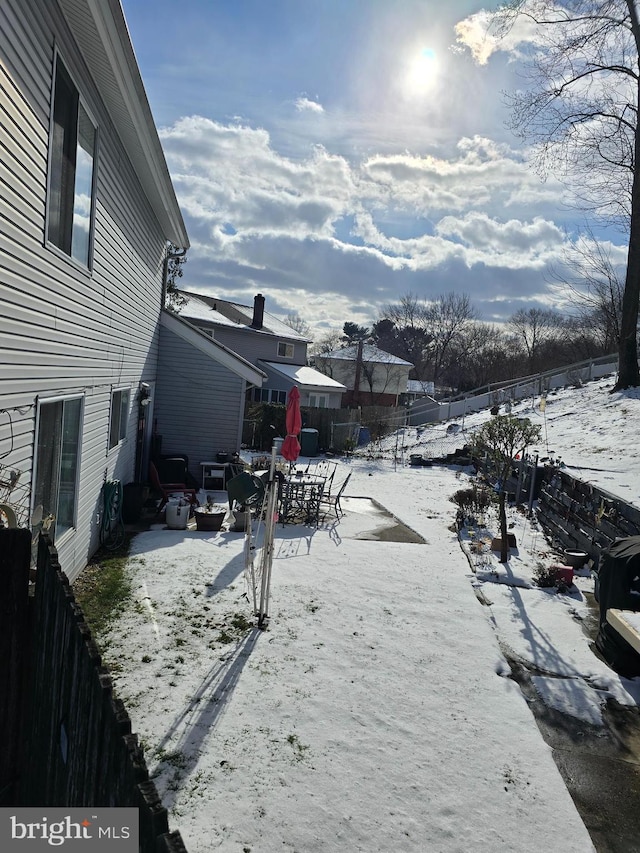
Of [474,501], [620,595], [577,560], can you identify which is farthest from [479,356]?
[620,595]

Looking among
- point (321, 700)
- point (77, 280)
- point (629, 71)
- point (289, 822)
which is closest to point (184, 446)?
point (77, 280)

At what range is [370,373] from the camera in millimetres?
44750

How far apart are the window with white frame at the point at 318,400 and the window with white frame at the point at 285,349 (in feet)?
11.5

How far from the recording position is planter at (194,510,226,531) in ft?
30.1

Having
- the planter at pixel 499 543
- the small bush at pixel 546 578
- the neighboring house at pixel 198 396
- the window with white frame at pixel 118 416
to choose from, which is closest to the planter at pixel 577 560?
the small bush at pixel 546 578

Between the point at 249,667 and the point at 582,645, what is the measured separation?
3605mm

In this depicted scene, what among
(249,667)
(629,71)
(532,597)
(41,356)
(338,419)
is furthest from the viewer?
(338,419)

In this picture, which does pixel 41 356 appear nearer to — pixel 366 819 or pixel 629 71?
pixel 366 819

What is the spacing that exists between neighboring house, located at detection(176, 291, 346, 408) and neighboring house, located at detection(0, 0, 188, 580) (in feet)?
62.6

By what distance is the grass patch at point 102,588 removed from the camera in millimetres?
5535

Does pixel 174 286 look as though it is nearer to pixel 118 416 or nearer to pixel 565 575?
pixel 118 416

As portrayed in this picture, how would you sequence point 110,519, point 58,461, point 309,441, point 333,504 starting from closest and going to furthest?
point 58,461 → point 110,519 → point 333,504 → point 309,441

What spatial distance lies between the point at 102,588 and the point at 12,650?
3.68 m

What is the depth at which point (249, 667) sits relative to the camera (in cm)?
488
